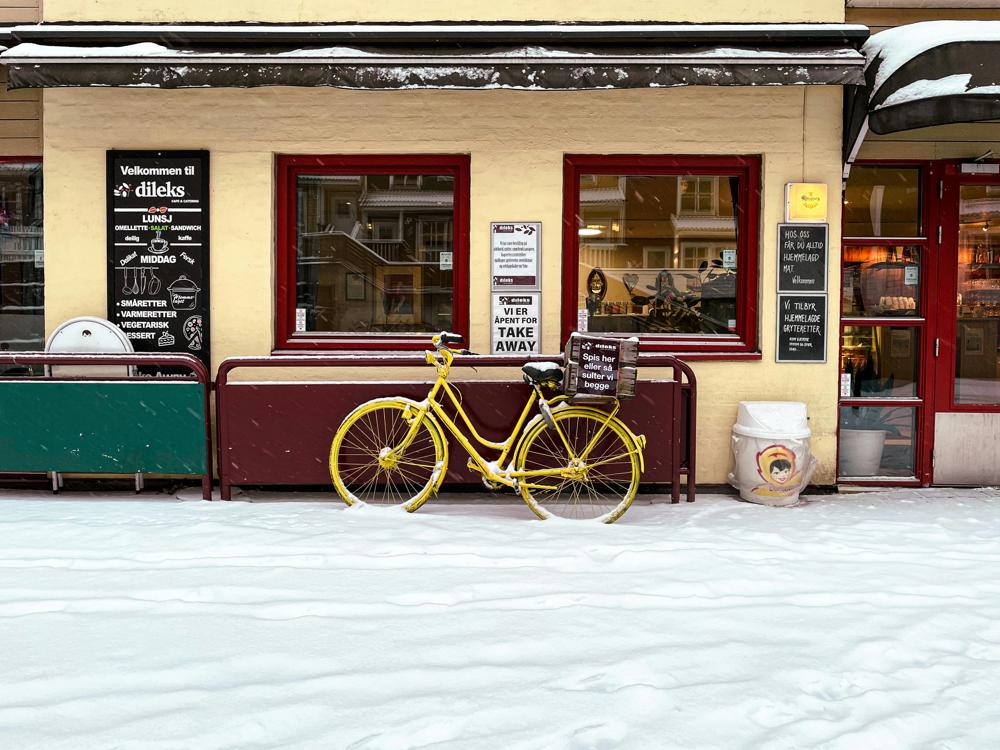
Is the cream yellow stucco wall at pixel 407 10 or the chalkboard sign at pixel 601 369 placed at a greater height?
the cream yellow stucco wall at pixel 407 10

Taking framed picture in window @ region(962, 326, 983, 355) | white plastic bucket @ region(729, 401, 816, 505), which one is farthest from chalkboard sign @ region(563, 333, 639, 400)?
framed picture in window @ region(962, 326, 983, 355)

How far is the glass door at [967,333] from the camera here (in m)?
7.03

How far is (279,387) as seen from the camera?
20.2ft

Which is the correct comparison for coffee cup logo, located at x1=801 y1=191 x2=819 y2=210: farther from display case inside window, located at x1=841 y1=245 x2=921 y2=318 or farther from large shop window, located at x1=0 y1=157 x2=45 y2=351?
large shop window, located at x1=0 y1=157 x2=45 y2=351

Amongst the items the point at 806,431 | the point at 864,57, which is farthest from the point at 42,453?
the point at 864,57

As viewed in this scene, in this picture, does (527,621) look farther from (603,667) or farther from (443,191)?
(443,191)

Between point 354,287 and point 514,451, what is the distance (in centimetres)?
211

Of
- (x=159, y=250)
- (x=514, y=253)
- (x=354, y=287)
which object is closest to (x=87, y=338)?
(x=159, y=250)

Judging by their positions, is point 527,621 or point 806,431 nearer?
point 527,621

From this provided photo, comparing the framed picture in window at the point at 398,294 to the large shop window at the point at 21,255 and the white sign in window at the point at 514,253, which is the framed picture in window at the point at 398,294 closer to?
the white sign in window at the point at 514,253

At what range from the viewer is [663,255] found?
6941 millimetres

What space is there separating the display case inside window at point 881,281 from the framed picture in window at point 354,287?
→ 4.02m

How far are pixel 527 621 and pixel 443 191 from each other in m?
4.02

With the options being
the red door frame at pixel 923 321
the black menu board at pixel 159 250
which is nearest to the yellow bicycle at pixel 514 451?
the black menu board at pixel 159 250
